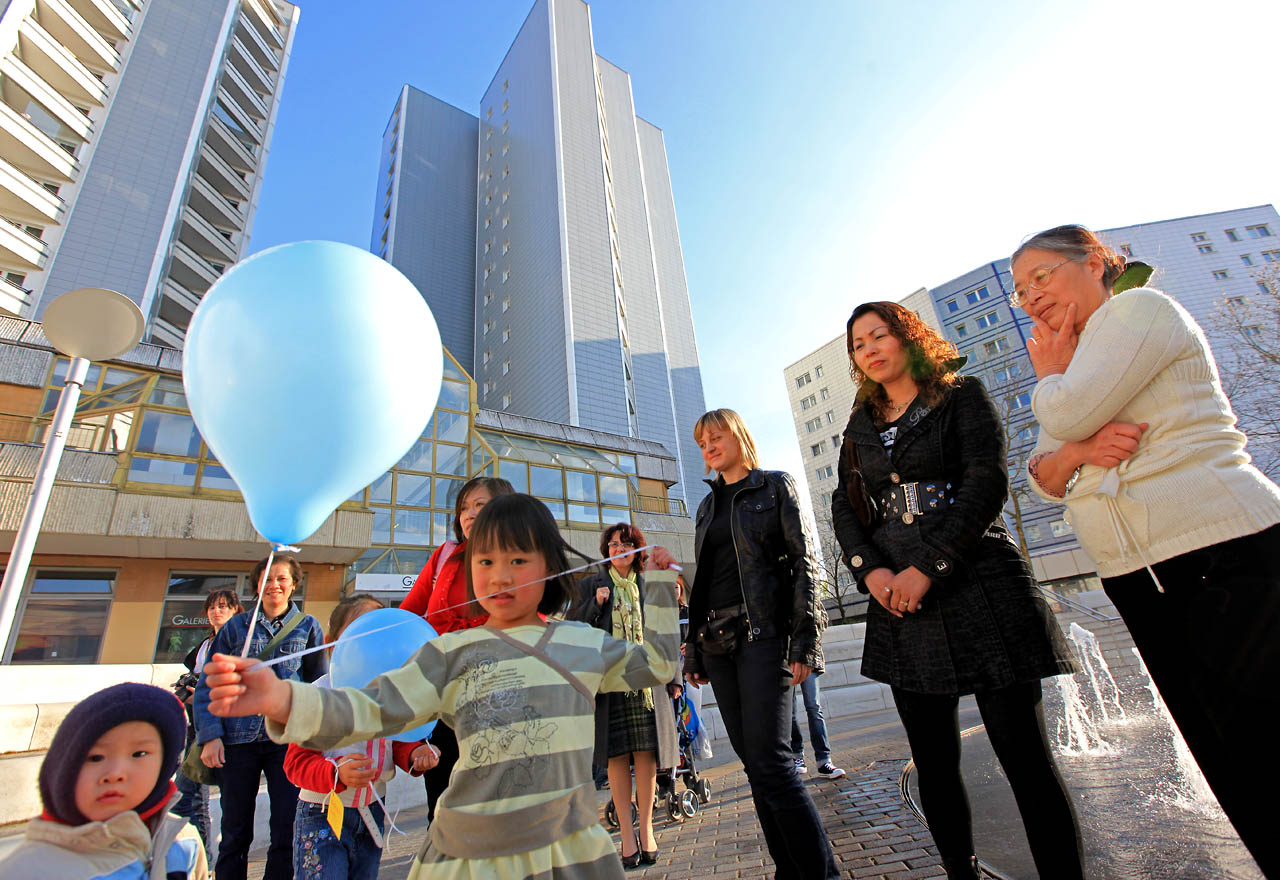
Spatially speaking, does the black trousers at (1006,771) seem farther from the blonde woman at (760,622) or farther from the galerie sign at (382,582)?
the galerie sign at (382,582)

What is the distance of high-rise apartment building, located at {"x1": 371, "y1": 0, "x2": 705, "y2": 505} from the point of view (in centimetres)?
2936

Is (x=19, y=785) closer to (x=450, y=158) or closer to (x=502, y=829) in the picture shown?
(x=502, y=829)

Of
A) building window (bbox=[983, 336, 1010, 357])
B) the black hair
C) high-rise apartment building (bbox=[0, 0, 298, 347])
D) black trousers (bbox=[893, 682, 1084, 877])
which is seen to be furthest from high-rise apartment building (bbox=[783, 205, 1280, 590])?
the black hair

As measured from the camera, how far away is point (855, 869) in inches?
99.4

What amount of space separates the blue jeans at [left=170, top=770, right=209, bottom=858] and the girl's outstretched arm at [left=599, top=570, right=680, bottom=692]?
3.60 meters

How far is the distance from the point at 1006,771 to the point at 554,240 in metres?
31.6

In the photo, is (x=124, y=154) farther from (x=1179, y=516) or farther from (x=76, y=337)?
(x=1179, y=516)

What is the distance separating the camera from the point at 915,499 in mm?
2121

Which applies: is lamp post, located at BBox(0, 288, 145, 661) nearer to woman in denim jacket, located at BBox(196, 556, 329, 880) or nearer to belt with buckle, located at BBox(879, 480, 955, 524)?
woman in denim jacket, located at BBox(196, 556, 329, 880)

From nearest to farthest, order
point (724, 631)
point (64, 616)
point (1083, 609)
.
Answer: point (724, 631)
point (64, 616)
point (1083, 609)

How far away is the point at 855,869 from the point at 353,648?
2296mm

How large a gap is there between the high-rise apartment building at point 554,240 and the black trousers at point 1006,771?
81.7ft

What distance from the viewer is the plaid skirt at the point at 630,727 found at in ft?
11.1

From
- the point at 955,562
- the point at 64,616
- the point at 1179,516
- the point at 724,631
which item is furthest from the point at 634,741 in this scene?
the point at 64,616
